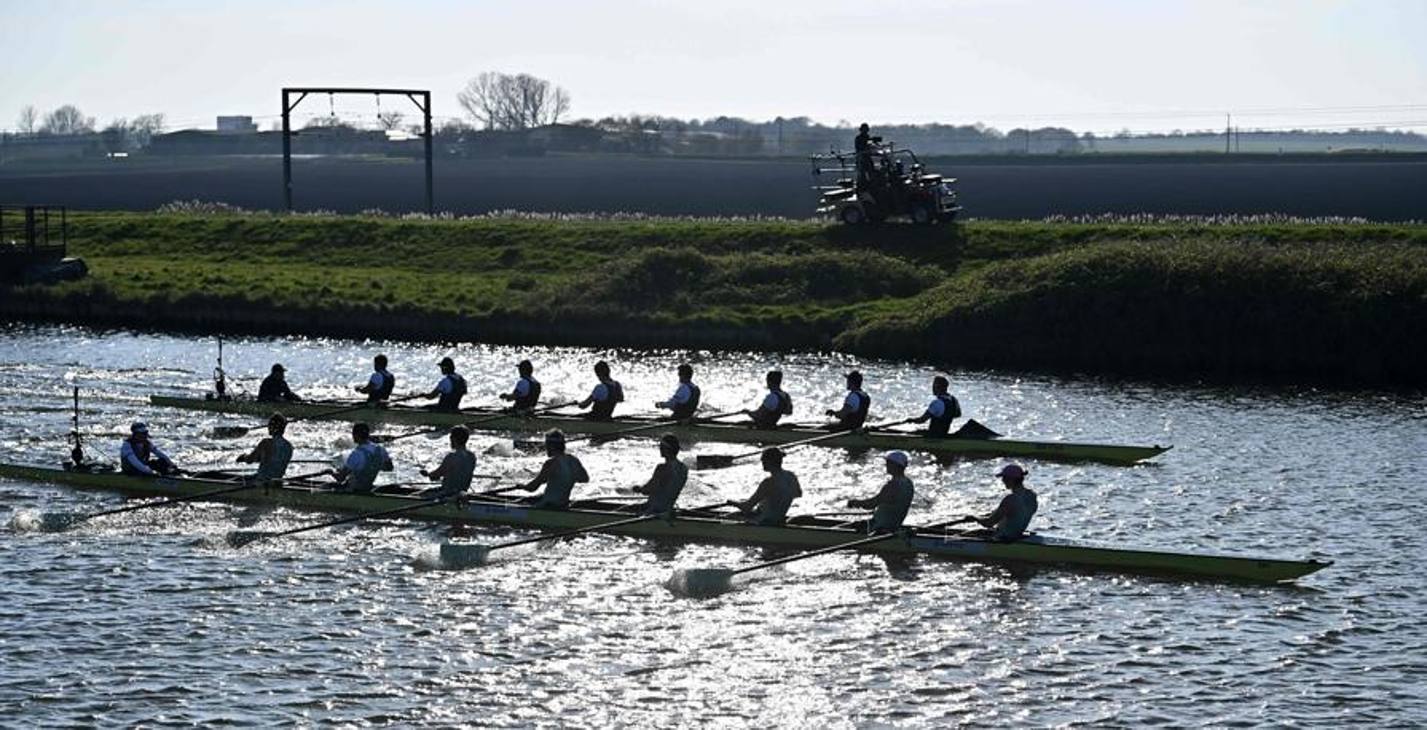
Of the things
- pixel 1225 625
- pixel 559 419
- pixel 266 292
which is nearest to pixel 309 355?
pixel 266 292

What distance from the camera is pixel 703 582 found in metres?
27.5

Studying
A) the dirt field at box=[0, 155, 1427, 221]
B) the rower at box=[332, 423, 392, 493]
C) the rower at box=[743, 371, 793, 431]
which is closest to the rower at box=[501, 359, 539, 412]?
the rower at box=[743, 371, 793, 431]

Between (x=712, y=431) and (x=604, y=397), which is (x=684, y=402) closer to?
(x=712, y=431)

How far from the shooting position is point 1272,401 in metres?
44.4

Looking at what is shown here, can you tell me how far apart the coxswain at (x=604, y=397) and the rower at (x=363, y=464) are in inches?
304

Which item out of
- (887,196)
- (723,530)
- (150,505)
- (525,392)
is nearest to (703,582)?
(723,530)

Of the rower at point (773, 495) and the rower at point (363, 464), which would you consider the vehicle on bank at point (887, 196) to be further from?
the rower at point (773, 495)

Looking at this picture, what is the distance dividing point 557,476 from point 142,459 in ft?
25.7

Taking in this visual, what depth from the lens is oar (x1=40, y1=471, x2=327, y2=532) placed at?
104 feet

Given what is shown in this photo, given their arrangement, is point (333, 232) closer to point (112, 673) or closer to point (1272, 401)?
point (1272, 401)

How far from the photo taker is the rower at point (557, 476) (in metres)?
31.7

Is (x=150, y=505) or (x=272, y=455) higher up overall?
(x=272, y=455)

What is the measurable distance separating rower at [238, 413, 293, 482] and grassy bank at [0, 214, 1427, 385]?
2153 centimetres

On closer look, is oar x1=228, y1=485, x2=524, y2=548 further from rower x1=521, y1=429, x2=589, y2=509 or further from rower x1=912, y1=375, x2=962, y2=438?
rower x1=912, y1=375, x2=962, y2=438
